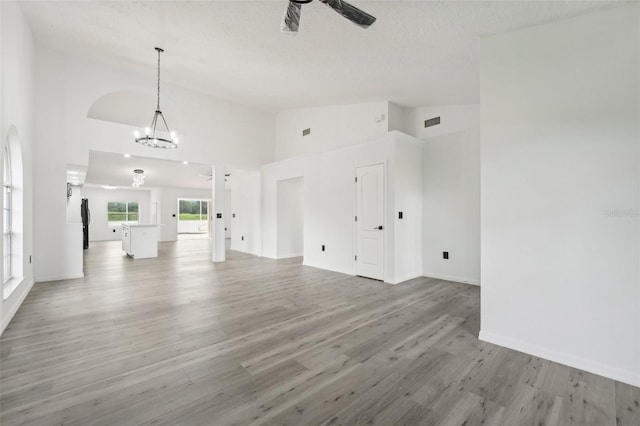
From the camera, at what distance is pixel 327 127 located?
A: 620cm

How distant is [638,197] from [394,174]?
300 centimetres

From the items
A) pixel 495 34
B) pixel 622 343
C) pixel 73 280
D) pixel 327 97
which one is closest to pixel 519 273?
pixel 622 343

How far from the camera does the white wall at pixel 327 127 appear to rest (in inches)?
209

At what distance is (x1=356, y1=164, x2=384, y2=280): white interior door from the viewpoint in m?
4.98

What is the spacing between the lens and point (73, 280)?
493 centimetres

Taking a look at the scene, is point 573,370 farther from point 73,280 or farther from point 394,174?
point 73,280

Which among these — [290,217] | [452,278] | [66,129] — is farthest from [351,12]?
[290,217]

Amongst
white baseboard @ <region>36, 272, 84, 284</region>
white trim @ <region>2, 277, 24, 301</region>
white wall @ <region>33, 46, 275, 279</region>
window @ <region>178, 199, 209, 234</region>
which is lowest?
white baseboard @ <region>36, 272, 84, 284</region>

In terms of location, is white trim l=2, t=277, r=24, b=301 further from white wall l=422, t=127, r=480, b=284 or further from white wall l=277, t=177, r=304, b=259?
white wall l=422, t=127, r=480, b=284

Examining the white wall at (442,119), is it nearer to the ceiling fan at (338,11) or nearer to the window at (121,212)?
the ceiling fan at (338,11)

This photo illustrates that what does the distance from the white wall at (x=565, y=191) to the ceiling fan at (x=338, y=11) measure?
129 cm

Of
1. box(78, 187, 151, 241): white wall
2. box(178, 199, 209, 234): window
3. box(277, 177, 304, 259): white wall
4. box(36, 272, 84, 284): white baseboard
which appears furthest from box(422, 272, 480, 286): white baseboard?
box(178, 199, 209, 234): window

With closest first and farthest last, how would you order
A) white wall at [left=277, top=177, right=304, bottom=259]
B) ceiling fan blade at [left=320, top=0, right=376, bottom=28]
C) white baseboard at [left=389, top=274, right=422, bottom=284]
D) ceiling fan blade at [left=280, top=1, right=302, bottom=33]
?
ceiling fan blade at [left=320, top=0, right=376, bottom=28] → ceiling fan blade at [left=280, top=1, right=302, bottom=33] → white baseboard at [left=389, top=274, right=422, bottom=284] → white wall at [left=277, top=177, right=304, bottom=259]

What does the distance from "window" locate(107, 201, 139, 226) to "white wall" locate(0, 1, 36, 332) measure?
9.84m
